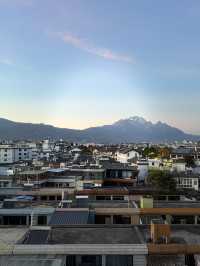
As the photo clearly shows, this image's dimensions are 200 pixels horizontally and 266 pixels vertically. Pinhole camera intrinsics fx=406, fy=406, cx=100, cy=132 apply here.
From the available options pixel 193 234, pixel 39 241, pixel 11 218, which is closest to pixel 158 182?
pixel 11 218

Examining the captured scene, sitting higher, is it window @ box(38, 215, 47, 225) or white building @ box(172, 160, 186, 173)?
white building @ box(172, 160, 186, 173)

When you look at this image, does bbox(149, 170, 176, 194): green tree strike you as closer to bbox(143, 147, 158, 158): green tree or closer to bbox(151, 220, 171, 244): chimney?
bbox(151, 220, 171, 244): chimney

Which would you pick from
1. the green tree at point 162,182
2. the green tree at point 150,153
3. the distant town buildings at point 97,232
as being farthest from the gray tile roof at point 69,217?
the green tree at point 150,153

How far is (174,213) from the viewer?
25359 millimetres

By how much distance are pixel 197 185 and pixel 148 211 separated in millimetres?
29059

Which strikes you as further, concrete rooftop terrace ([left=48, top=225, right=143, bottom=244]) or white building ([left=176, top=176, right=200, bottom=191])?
white building ([left=176, top=176, right=200, bottom=191])

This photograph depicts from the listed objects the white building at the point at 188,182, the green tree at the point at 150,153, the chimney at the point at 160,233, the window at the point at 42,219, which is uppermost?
the green tree at the point at 150,153

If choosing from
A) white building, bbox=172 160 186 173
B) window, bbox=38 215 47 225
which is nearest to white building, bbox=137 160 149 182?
white building, bbox=172 160 186 173

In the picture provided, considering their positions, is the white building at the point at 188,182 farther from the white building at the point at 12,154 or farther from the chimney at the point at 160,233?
the white building at the point at 12,154

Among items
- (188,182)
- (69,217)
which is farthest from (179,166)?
(69,217)

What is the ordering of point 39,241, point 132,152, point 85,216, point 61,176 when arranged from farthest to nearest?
point 132,152 → point 61,176 → point 85,216 → point 39,241

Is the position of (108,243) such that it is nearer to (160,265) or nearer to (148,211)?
(160,265)

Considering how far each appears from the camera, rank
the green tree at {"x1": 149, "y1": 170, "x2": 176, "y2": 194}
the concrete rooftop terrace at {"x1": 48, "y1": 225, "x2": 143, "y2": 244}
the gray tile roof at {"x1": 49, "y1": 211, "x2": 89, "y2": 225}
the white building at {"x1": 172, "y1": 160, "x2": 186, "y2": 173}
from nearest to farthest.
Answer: the concrete rooftop terrace at {"x1": 48, "y1": 225, "x2": 143, "y2": 244} → the gray tile roof at {"x1": 49, "y1": 211, "x2": 89, "y2": 225} → the green tree at {"x1": 149, "y1": 170, "x2": 176, "y2": 194} → the white building at {"x1": 172, "y1": 160, "x2": 186, "y2": 173}

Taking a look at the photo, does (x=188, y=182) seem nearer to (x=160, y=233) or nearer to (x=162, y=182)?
(x=162, y=182)
